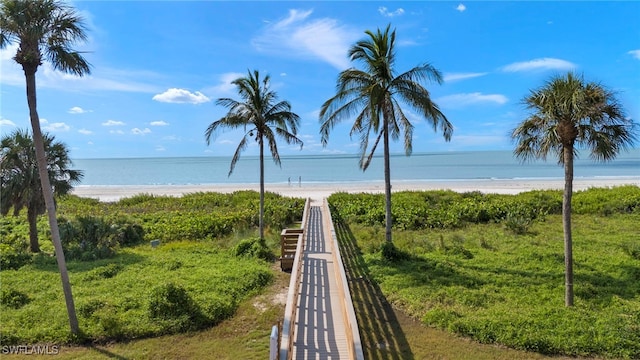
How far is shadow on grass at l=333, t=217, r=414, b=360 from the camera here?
7.51 meters

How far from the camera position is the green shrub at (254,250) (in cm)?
1426

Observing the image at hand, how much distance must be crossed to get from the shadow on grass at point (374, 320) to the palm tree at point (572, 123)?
449cm

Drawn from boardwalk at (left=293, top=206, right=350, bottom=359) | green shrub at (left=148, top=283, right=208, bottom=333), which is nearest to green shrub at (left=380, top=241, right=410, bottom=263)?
boardwalk at (left=293, top=206, right=350, bottom=359)

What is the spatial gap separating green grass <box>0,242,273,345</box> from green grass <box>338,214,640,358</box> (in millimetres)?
4675

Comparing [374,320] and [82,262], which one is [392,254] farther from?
[82,262]

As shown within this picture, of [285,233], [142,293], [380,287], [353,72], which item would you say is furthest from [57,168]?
[380,287]

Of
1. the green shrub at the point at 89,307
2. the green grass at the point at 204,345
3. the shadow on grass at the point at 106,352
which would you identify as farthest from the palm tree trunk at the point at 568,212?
the green shrub at the point at 89,307

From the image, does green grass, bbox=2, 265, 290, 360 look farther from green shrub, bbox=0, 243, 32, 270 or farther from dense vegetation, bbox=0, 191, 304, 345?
green shrub, bbox=0, 243, 32, 270

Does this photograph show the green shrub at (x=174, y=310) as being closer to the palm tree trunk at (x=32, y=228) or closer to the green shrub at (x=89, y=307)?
the green shrub at (x=89, y=307)

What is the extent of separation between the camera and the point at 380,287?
10977 mm

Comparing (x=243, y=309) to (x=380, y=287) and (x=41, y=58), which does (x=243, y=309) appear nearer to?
(x=380, y=287)

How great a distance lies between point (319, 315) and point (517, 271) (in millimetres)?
7343

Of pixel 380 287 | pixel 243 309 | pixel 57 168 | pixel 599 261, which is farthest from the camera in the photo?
pixel 57 168

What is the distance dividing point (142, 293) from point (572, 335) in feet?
34.9
